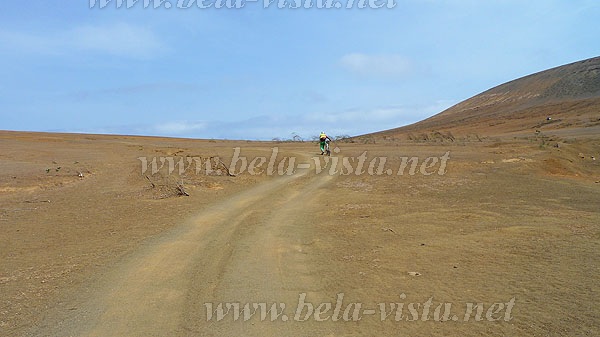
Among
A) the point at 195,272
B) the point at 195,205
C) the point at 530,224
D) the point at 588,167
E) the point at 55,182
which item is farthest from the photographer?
the point at 588,167

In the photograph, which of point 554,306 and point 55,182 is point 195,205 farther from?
point 554,306

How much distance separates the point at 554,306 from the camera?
620 centimetres

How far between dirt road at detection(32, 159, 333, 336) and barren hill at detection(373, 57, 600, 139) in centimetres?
4017

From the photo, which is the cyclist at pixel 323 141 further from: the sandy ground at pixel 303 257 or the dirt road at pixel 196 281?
the dirt road at pixel 196 281

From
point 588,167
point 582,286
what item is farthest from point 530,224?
point 588,167

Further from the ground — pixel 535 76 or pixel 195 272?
pixel 535 76

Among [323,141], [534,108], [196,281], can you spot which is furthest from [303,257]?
[534,108]

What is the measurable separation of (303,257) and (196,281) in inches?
86.8

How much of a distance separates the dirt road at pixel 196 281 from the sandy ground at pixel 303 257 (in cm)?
3

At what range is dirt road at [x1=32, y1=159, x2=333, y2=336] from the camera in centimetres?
600

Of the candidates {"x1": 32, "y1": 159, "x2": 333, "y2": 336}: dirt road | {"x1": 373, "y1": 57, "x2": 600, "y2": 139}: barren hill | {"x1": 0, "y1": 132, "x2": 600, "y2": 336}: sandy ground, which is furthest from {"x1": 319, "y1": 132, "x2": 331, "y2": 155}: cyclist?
{"x1": 373, "y1": 57, "x2": 600, "y2": 139}: barren hill

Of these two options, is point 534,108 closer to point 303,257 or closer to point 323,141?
point 323,141

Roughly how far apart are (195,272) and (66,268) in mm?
2373

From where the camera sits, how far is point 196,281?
302 inches
